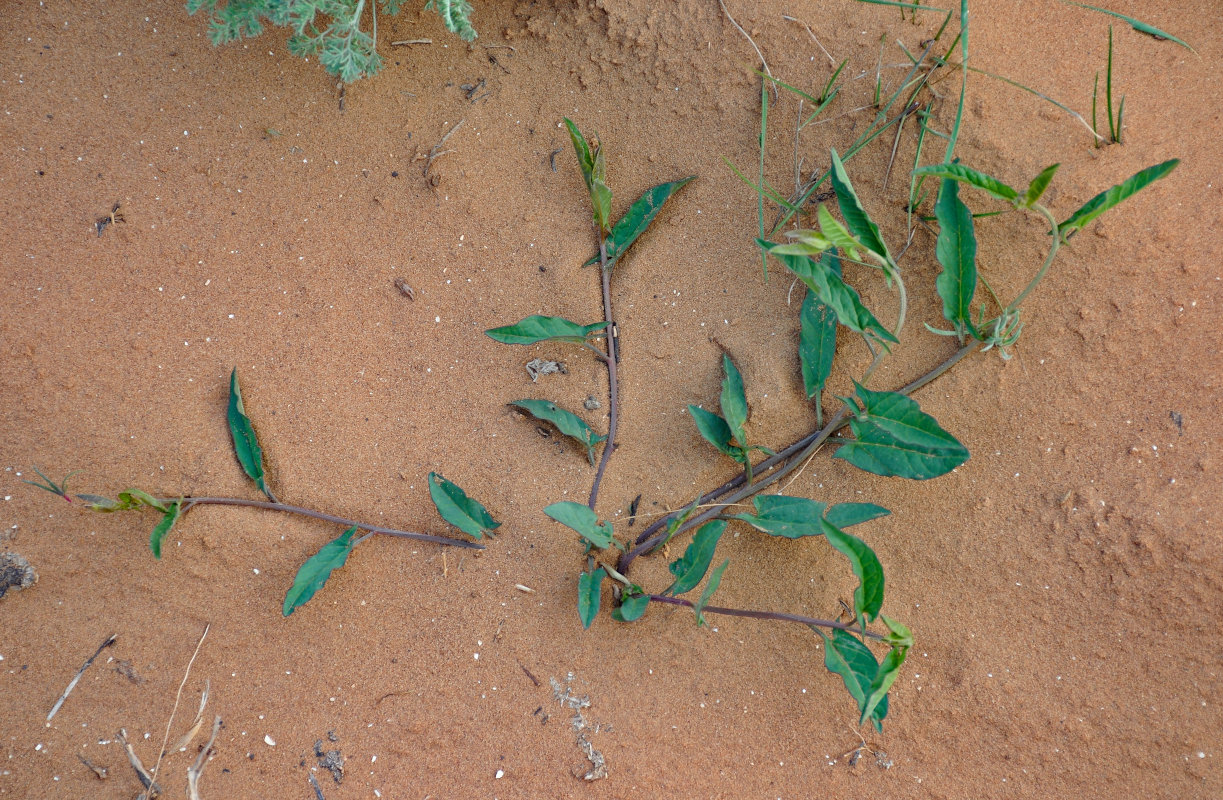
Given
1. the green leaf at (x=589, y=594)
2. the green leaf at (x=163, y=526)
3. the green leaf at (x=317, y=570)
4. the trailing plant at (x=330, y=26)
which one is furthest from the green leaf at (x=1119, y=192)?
the green leaf at (x=163, y=526)

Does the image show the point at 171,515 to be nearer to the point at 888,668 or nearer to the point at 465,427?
the point at 465,427

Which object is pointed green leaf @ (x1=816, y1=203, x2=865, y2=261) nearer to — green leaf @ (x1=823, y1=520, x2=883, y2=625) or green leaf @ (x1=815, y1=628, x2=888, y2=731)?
green leaf @ (x1=823, y1=520, x2=883, y2=625)

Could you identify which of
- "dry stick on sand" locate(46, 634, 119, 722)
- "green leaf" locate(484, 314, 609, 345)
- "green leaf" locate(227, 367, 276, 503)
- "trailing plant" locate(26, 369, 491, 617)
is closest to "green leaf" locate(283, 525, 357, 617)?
"trailing plant" locate(26, 369, 491, 617)

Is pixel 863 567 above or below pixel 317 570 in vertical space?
above

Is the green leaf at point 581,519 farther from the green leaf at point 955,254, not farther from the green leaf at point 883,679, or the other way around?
the green leaf at point 955,254

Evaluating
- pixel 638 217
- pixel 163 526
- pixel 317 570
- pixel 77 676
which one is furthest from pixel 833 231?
pixel 77 676

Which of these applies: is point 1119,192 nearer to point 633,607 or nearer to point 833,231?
point 833,231
